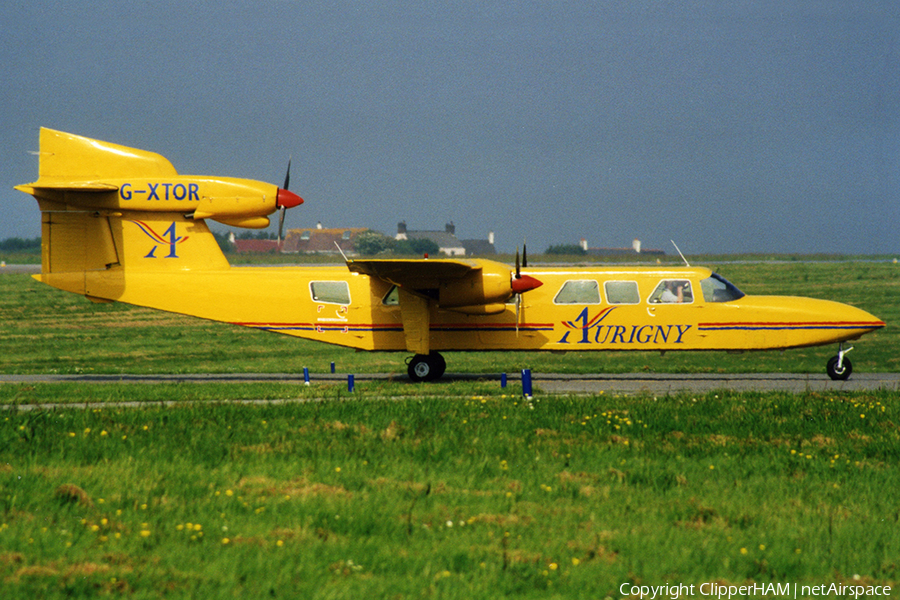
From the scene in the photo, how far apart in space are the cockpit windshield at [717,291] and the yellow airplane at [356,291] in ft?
0.12

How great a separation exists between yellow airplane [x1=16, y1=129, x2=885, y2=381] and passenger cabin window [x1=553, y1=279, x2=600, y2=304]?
0.04m

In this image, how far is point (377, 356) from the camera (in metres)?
30.8

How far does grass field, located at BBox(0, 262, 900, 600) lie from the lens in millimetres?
6785

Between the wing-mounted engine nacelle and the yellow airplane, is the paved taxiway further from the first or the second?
the wing-mounted engine nacelle

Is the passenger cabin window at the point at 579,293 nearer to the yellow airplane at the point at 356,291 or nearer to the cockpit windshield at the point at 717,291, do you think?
the yellow airplane at the point at 356,291

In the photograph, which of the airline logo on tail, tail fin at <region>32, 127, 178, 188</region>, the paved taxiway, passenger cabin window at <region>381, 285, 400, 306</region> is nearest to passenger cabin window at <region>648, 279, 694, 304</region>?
the paved taxiway

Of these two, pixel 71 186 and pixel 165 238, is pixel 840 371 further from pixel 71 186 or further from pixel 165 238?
pixel 71 186

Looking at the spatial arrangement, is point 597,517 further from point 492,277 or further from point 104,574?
point 492,277

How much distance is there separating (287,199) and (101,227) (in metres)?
4.89

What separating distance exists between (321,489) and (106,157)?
1498cm

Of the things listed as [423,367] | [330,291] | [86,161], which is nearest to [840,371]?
[423,367]

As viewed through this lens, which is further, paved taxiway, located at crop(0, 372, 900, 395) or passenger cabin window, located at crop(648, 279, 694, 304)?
passenger cabin window, located at crop(648, 279, 694, 304)

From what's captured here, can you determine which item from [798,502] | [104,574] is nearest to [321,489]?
[104,574]

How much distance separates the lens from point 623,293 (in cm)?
2067
